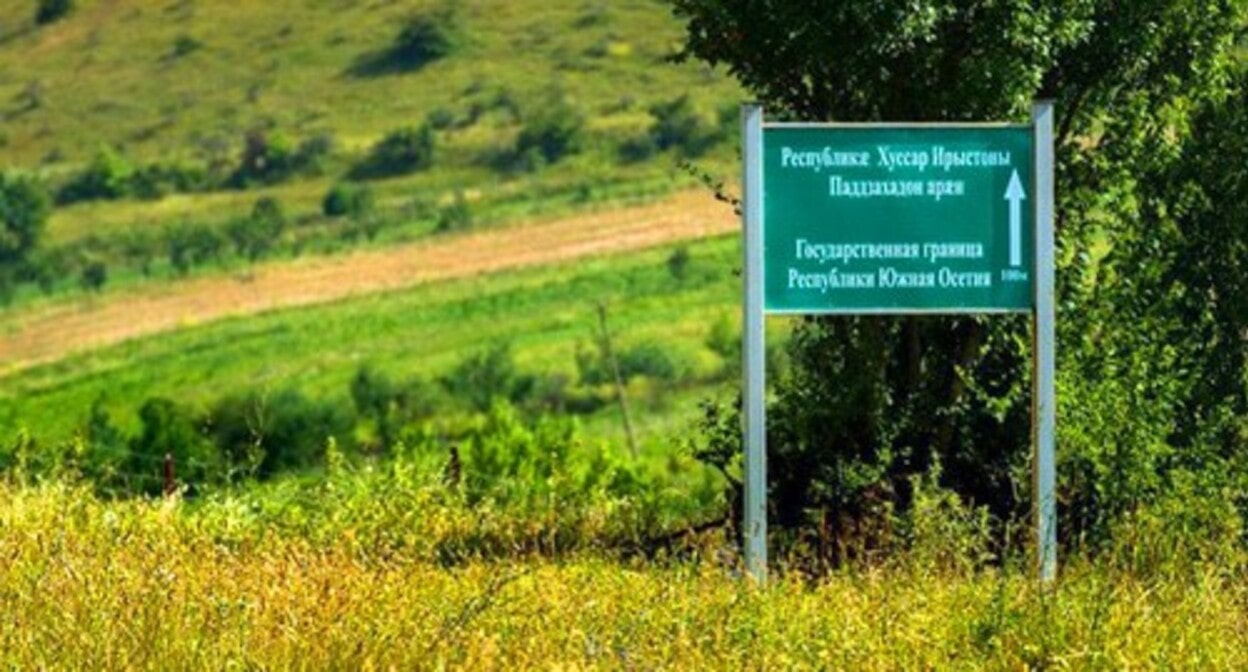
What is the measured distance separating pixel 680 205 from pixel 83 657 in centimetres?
10149

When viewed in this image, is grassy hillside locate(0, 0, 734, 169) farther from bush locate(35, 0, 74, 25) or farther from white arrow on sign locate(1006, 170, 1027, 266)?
white arrow on sign locate(1006, 170, 1027, 266)

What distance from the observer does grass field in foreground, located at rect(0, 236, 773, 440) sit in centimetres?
9138

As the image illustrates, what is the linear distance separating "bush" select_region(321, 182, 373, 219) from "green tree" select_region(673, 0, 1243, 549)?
99674 millimetres

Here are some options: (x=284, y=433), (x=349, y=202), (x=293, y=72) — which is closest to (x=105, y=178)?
(x=349, y=202)

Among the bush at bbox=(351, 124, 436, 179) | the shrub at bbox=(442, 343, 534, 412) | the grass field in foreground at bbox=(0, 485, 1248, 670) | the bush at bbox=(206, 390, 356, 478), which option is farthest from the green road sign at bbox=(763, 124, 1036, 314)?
the bush at bbox=(351, 124, 436, 179)

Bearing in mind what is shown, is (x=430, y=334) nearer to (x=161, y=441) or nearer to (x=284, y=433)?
(x=284, y=433)

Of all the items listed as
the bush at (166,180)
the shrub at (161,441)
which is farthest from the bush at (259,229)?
the shrub at (161,441)

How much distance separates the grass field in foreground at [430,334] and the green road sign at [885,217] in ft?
243

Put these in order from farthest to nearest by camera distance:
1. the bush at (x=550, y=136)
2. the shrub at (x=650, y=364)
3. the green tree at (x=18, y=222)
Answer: the bush at (x=550, y=136) < the green tree at (x=18, y=222) < the shrub at (x=650, y=364)

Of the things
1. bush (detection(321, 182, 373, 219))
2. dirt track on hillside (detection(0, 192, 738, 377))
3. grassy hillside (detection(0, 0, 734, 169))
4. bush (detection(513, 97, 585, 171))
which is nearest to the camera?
dirt track on hillside (detection(0, 192, 738, 377))

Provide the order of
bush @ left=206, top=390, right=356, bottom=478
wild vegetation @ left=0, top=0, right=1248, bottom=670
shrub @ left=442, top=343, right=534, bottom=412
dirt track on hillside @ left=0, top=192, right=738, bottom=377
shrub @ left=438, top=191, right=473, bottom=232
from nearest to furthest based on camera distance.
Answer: wild vegetation @ left=0, top=0, right=1248, bottom=670, bush @ left=206, top=390, right=356, bottom=478, shrub @ left=442, top=343, right=534, bottom=412, dirt track on hillside @ left=0, top=192, right=738, bottom=377, shrub @ left=438, top=191, right=473, bottom=232

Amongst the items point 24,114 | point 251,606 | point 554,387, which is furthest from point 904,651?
point 24,114

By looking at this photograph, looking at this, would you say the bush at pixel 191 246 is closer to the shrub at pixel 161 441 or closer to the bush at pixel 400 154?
the bush at pixel 400 154

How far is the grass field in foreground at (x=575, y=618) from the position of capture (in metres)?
7.50
